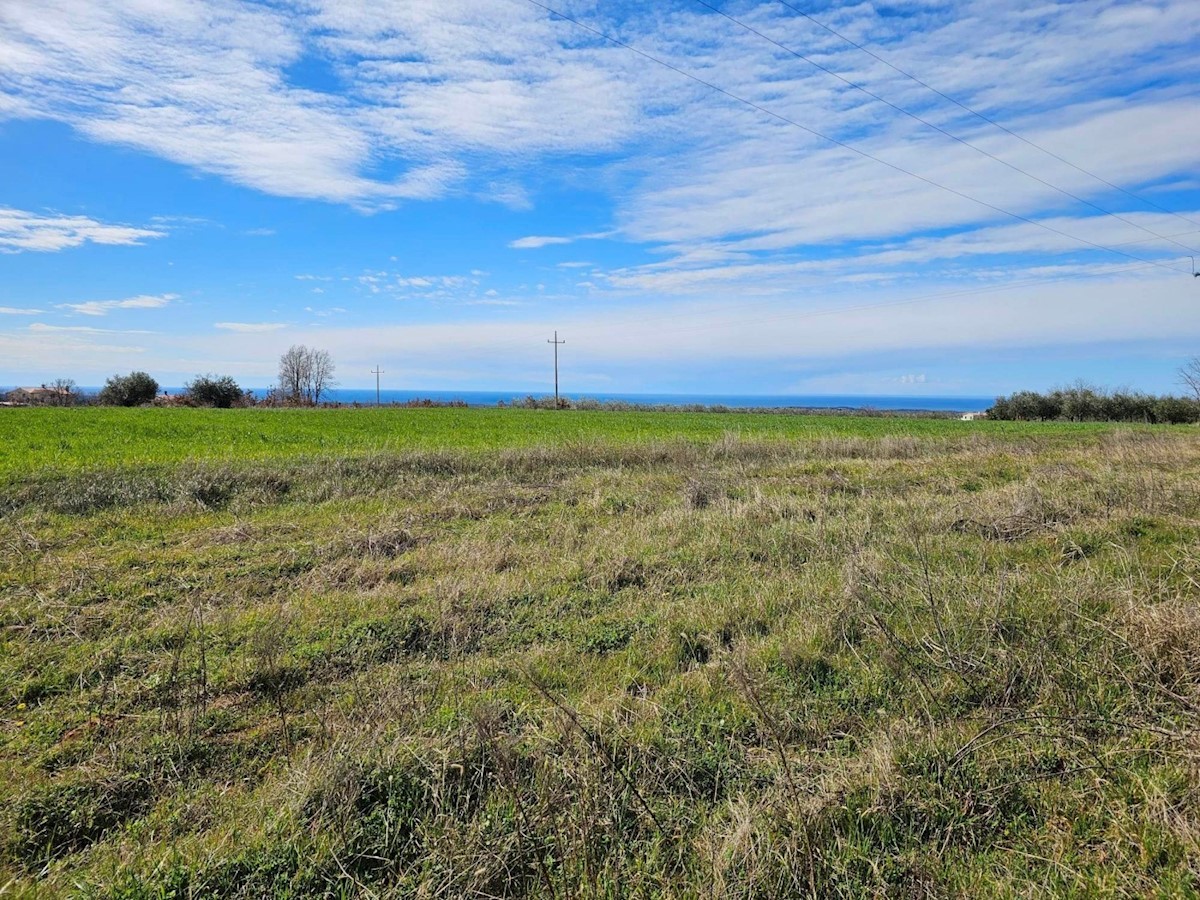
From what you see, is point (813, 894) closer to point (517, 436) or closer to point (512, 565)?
point (512, 565)

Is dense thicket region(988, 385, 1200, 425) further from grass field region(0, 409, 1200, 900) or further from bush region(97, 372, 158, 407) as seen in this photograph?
bush region(97, 372, 158, 407)

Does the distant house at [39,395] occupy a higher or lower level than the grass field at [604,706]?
higher

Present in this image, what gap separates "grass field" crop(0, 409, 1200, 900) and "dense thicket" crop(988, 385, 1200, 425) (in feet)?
188

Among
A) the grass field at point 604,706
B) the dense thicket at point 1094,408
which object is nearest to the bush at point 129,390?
the grass field at point 604,706

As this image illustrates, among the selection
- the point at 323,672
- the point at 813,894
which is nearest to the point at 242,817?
the point at 323,672

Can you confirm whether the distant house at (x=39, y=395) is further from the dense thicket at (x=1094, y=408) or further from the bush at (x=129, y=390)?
the dense thicket at (x=1094, y=408)

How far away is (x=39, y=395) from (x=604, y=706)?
7209cm

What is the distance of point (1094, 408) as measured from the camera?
57.8m

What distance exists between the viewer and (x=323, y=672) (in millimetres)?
5324

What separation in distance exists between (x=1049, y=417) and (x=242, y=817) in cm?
7439

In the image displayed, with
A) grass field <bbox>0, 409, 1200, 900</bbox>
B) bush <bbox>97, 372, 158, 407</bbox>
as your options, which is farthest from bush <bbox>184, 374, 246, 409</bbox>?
grass field <bbox>0, 409, 1200, 900</bbox>

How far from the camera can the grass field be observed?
3135 mm

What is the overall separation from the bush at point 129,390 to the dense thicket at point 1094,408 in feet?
272

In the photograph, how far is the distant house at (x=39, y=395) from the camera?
55.3 metres
